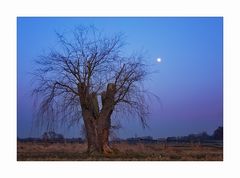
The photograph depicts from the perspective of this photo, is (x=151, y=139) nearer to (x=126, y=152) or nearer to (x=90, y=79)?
(x=126, y=152)

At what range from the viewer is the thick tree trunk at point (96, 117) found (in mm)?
7246

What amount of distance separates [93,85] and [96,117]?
1.16ft

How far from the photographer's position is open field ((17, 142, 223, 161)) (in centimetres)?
717

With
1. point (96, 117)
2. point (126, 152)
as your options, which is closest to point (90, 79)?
point (96, 117)

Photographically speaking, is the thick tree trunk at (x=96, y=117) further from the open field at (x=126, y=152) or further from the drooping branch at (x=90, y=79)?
the open field at (x=126, y=152)

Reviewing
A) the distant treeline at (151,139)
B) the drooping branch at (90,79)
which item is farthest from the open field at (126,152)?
the drooping branch at (90,79)

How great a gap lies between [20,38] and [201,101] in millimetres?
2087

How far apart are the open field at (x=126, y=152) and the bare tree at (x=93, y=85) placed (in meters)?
0.11

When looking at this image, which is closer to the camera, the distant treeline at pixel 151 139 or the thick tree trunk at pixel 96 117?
the distant treeline at pixel 151 139

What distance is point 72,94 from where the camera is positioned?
727 cm

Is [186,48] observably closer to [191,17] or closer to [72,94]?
[191,17]

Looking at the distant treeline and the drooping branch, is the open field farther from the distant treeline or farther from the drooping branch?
the drooping branch

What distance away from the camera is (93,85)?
7.26 metres
